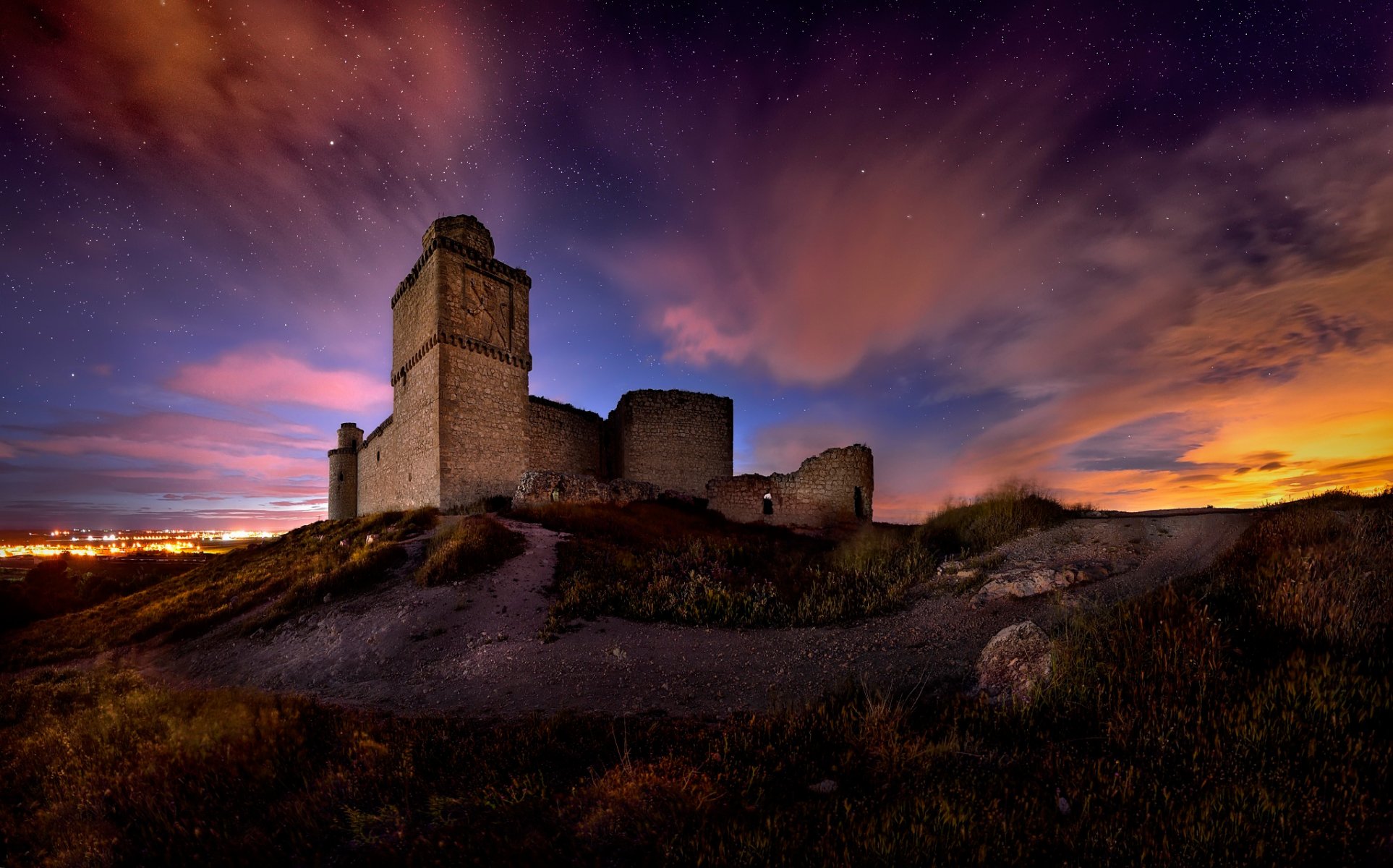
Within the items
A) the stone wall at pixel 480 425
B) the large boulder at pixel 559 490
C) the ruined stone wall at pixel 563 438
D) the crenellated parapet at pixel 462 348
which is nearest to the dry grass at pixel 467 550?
the large boulder at pixel 559 490

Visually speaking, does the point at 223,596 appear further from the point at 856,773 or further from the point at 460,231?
the point at 856,773

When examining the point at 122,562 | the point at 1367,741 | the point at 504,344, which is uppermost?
the point at 504,344

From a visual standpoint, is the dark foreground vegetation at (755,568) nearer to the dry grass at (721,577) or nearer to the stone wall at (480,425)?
the dry grass at (721,577)

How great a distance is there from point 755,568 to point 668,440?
57.2ft

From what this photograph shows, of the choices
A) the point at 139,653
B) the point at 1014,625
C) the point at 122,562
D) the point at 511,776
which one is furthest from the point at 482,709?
the point at 122,562

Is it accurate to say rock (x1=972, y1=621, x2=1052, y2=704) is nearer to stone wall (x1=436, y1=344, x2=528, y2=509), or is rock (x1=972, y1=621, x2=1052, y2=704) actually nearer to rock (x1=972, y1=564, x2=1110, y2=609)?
rock (x1=972, y1=564, x2=1110, y2=609)

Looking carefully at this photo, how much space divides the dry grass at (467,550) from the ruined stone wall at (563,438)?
1031 cm

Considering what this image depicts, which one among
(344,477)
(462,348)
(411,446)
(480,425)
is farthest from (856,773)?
(344,477)

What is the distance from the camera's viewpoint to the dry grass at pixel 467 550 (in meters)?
11.1

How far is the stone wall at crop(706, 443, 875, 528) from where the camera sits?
22.9m

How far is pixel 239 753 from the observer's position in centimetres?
455

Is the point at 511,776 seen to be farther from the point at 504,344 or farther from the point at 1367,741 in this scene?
the point at 504,344

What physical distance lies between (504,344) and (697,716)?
2077 centimetres

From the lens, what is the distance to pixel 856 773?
12.4ft
